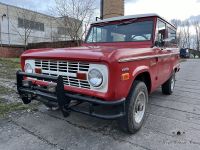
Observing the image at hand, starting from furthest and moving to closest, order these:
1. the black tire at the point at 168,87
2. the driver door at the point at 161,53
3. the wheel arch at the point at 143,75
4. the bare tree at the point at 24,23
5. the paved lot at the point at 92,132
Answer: the bare tree at the point at 24,23
the black tire at the point at 168,87
the driver door at the point at 161,53
the wheel arch at the point at 143,75
the paved lot at the point at 92,132

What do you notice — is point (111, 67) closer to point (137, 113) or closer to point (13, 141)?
point (137, 113)

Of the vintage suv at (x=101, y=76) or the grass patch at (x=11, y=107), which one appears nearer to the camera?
the vintage suv at (x=101, y=76)

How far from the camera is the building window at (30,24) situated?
40.4 metres

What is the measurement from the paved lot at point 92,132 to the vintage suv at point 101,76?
0.31 metres

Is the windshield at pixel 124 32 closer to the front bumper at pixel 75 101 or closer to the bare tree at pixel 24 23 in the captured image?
the front bumper at pixel 75 101

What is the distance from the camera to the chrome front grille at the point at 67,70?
11.0 feet

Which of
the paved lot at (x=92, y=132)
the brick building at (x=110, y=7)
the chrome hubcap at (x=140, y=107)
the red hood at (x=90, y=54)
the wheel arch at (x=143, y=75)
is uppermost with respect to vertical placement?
the brick building at (x=110, y=7)

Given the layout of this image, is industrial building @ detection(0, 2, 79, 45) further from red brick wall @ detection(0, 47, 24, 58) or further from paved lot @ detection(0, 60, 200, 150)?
paved lot @ detection(0, 60, 200, 150)

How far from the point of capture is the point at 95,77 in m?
3.21

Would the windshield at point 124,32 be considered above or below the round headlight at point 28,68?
above

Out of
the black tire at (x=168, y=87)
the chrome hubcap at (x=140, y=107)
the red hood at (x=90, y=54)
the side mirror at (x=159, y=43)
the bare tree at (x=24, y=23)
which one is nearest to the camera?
the red hood at (x=90, y=54)

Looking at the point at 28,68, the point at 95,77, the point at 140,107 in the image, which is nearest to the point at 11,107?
the point at 28,68

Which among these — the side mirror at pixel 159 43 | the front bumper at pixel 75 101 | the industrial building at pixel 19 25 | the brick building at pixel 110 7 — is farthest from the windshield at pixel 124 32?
the industrial building at pixel 19 25

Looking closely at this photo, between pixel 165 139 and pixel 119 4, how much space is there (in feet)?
28.5
